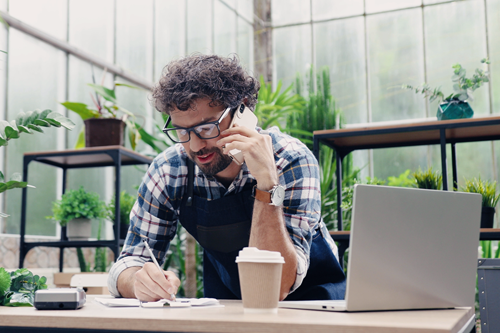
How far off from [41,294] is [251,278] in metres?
0.38

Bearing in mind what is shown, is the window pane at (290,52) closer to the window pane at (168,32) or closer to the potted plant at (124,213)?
the window pane at (168,32)

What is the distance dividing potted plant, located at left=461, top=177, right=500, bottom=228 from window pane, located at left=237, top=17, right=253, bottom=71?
4889 mm

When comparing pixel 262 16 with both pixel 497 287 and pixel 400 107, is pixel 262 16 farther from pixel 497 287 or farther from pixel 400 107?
pixel 497 287

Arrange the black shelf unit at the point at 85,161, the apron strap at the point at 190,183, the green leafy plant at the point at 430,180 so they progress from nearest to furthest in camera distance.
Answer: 1. the apron strap at the point at 190,183
2. the green leafy plant at the point at 430,180
3. the black shelf unit at the point at 85,161

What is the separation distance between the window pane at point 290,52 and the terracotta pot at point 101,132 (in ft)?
→ 14.1

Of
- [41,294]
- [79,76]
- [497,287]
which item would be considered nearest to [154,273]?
[41,294]

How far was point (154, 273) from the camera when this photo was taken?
3.62 ft

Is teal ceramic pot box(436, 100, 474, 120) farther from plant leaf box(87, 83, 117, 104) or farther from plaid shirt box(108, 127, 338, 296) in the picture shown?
A: plant leaf box(87, 83, 117, 104)

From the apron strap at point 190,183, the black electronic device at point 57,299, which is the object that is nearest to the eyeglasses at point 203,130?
the apron strap at point 190,183

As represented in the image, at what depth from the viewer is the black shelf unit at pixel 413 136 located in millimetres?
2486

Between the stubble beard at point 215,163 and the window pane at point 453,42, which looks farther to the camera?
the window pane at point 453,42

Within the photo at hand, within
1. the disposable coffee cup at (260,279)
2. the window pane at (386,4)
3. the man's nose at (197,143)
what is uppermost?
the window pane at (386,4)

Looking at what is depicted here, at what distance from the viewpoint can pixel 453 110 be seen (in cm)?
276

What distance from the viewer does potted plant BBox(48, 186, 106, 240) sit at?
3209mm
